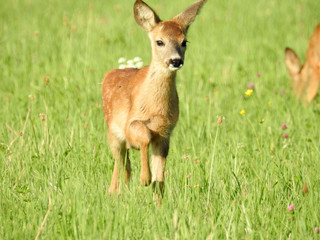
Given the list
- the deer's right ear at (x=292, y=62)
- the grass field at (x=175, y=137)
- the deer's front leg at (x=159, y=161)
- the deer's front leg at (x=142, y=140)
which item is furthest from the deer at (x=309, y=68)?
the deer's front leg at (x=142, y=140)

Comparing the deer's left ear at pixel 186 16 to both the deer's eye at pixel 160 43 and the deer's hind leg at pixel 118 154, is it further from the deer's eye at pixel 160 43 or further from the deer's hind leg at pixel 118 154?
the deer's hind leg at pixel 118 154

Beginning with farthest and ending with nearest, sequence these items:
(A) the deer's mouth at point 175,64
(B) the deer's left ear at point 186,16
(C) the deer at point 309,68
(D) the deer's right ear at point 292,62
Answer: (D) the deer's right ear at point 292,62 < (C) the deer at point 309,68 < (B) the deer's left ear at point 186,16 < (A) the deer's mouth at point 175,64

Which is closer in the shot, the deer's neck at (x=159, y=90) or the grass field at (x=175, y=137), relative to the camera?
the grass field at (x=175, y=137)

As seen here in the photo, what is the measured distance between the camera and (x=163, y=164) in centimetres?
522

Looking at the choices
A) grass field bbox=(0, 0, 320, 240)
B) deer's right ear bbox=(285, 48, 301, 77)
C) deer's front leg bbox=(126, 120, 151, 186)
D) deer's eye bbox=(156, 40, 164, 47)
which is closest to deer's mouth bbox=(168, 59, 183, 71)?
deer's eye bbox=(156, 40, 164, 47)

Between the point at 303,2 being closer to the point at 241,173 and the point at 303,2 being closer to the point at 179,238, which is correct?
the point at 241,173

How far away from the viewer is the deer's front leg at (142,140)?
15.8ft

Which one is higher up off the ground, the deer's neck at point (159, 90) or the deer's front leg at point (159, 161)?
the deer's neck at point (159, 90)

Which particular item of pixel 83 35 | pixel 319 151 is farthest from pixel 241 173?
pixel 83 35

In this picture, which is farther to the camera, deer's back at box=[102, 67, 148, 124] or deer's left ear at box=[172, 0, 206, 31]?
deer's left ear at box=[172, 0, 206, 31]

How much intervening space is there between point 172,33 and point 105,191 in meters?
1.57

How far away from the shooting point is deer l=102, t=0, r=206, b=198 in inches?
200

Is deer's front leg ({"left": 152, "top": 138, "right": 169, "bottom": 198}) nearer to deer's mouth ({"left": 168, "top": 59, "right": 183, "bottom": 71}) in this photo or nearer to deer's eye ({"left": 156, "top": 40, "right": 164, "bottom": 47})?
deer's mouth ({"left": 168, "top": 59, "right": 183, "bottom": 71})

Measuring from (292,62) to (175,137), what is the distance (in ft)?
11.0
